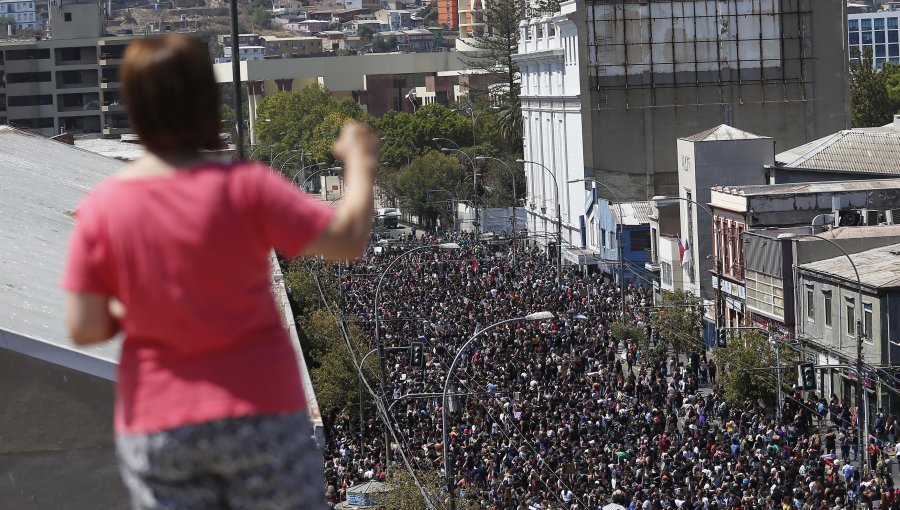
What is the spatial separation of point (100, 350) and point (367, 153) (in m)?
6.55

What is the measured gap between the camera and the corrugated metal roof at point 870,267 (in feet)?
119

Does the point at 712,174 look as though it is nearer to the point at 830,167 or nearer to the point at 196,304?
the point at 830,167

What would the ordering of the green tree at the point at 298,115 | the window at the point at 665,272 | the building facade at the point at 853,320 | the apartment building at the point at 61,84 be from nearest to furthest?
1. the building facade at the point at 853,320
2. the window at the point at 665,272
3. the apartment building at the point at 61,84
4. the green tree at the point at 298,115

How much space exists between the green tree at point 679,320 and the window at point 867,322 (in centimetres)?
721

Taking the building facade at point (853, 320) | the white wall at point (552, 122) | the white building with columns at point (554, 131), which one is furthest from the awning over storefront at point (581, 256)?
the building facade at point (853, 320)

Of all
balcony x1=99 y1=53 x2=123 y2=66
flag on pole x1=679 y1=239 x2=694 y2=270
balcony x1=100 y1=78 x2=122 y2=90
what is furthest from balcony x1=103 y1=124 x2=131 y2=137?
flag on pole x1=679 y1=239 x2=694 y2=270

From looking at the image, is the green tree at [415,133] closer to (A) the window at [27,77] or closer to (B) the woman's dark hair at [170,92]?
(A) the window at [27,77]

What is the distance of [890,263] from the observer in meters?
38.1

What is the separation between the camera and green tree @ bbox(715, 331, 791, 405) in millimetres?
35591

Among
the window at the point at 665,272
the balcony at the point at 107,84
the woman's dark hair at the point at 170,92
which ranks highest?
the balcony at the point at 107,84

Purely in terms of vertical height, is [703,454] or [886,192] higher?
[886,192]

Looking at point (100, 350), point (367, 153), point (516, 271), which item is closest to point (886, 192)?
point (516, 271)

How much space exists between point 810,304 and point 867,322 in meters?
4.36

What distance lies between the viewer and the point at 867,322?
121 ft
